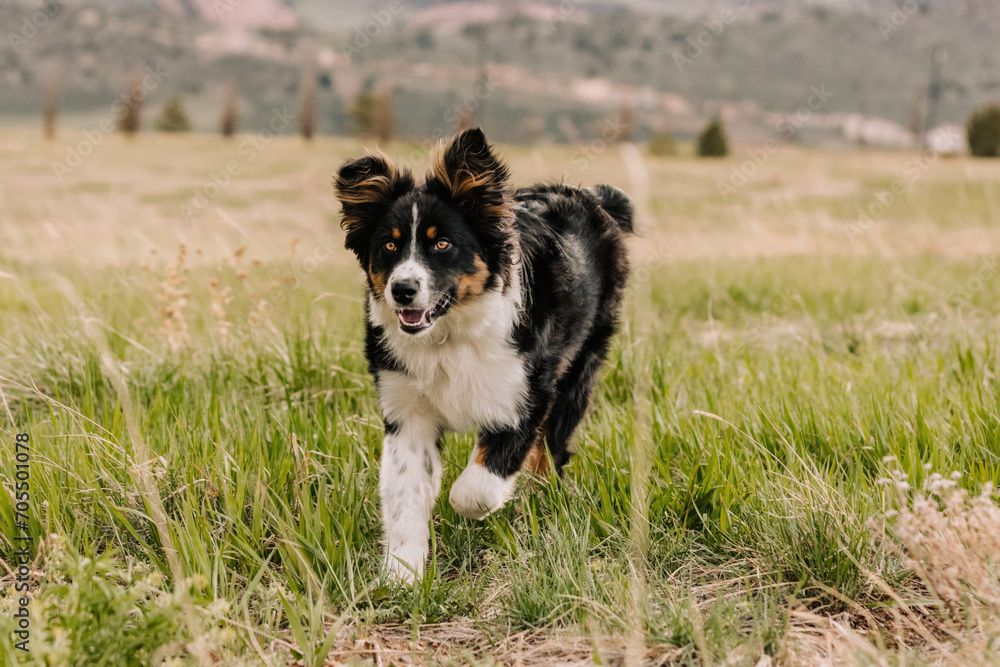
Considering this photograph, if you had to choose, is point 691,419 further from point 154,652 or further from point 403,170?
point 154,652

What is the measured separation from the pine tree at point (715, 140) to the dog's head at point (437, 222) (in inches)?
1700

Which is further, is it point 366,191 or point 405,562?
point 366,191

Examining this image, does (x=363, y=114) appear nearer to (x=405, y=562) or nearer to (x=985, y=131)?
(x=985, y=131)

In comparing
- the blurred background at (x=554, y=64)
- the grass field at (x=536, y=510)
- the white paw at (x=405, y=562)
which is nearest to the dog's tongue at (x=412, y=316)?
the grass field at (x=536, y=510)

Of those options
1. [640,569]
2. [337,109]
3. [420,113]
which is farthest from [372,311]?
[337,109]

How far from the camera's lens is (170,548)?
2438 millimetres

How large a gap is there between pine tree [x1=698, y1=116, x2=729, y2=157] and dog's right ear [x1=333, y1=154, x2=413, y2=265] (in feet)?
142

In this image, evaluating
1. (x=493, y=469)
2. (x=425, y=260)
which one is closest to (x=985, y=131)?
(x=425, y=260)

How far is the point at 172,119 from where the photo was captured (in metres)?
49.8

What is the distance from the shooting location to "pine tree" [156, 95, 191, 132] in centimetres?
4944

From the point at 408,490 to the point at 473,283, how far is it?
2.85 feet

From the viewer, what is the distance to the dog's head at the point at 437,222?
2994 millimetres

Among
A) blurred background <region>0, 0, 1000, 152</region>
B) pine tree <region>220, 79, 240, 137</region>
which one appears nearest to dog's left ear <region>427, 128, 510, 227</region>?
pine tree <region>220, 79, 240, 137</region>

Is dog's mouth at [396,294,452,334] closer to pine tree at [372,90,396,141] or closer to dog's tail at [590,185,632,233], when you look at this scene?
dog's tail at [590,185,632,233]
